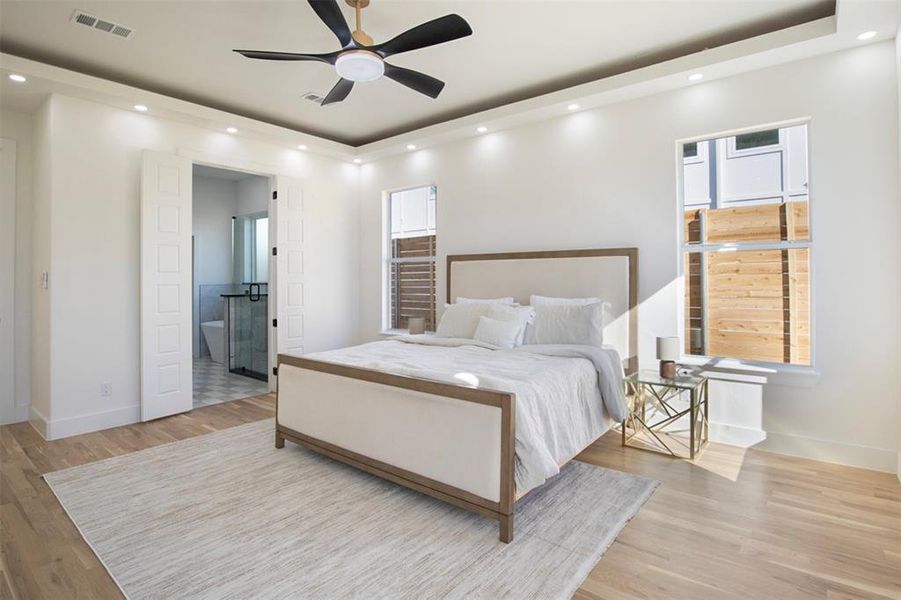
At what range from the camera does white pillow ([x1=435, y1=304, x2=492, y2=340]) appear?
4.19m

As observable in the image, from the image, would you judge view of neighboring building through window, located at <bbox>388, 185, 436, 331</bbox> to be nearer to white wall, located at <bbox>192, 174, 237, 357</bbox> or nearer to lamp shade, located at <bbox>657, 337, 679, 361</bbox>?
lamp shade, located at <bbox>657, 337, 679, 361</bbox>

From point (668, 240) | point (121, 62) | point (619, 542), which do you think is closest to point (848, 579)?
point (619, 542)

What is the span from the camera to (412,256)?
5.76m

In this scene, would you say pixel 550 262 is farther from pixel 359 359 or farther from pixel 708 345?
pixel 359 359

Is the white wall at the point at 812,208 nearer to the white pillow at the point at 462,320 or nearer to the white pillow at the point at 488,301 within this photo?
the white pillow at the point at 488,301

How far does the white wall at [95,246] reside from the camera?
3711 mm

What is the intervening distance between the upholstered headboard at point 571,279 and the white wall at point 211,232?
4650 millimetres

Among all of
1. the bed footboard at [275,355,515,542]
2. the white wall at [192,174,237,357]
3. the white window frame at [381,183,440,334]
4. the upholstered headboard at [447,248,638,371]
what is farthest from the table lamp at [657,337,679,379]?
the white wall at [192,174,237,357]

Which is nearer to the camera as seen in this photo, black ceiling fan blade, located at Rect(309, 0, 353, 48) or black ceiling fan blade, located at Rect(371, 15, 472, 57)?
black ceiling fan blade, located at Rect(309, 0, 353, 48)

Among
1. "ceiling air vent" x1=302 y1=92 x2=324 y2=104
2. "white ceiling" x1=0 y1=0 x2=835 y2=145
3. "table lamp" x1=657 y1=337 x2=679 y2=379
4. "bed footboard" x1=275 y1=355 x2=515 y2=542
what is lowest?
"bed footboard" x1=275 y1=355 x2=515 y2=542

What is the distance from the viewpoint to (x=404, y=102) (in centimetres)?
455

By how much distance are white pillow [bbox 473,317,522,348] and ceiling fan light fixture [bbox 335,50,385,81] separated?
6.79ft

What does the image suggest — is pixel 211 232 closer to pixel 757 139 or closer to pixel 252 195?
pixel 252 195

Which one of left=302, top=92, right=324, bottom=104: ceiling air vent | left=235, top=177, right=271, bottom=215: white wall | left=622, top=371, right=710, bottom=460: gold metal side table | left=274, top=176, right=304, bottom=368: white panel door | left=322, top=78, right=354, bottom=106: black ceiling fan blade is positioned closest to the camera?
left=322, top=78, right=354, bottom=106: black ceiling fan blade
